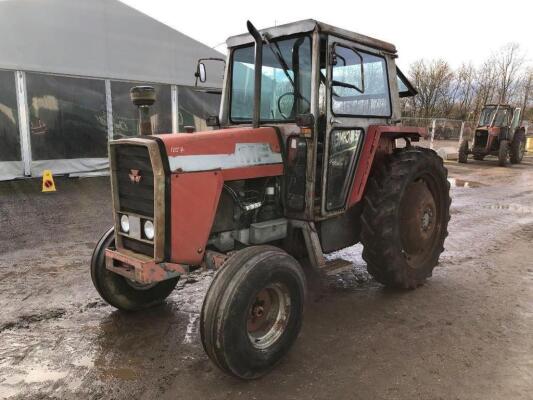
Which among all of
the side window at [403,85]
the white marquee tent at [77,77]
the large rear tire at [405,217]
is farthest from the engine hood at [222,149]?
the white marquee tent at [77,77]

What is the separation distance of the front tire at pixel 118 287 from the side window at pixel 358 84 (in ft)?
6.96

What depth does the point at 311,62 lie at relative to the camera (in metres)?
3.42

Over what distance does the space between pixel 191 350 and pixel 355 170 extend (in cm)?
205

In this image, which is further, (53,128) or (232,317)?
(53,128)

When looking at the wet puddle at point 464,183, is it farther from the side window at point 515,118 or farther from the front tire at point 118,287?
the front tire at point 118,287

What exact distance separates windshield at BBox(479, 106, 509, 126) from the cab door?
15000mm

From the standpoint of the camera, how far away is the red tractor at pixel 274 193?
9.29 ft

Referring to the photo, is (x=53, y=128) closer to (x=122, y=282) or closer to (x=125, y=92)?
(x=125, y=92)

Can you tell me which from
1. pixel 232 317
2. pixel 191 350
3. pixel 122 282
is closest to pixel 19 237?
pixel 122 282

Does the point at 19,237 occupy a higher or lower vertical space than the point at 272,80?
lower

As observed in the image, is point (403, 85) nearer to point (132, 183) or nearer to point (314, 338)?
point (314, 338)

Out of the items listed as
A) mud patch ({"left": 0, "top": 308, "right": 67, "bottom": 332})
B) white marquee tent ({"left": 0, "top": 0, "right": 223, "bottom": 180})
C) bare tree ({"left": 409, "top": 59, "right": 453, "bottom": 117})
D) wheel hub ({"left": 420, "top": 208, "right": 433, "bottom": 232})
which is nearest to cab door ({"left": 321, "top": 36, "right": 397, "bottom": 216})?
wheel hub ({"left": 420, "top": 208, "right": 433, "bottom": 232})

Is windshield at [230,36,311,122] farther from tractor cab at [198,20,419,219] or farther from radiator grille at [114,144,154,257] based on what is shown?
radiator grille at [114,144,154,257]

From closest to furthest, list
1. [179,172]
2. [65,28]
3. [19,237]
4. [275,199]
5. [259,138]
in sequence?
[179,172]
[259,138]
[275,199]
[19,237]
[65,28]
